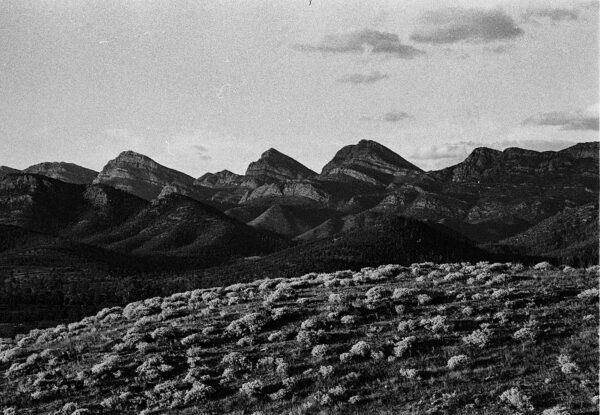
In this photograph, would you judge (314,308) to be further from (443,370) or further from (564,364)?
(564,364)

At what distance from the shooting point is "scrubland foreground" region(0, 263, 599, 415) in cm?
2047

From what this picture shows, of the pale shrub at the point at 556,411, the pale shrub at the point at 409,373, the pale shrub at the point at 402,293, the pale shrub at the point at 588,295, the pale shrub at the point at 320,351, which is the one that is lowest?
the pale shrub at the point at 556,411

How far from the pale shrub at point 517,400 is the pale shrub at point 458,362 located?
288 cm

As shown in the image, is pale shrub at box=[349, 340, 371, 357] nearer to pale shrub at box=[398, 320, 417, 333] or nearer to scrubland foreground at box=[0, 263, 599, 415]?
scrubland foreground at box=[0, 263, 599, 415]

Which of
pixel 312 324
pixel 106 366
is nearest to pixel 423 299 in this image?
pixel 312 324

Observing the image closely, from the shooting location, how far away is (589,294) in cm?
2834

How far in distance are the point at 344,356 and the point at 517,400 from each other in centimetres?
710

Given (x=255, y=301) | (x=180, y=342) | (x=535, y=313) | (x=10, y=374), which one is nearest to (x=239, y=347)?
(x=180, y=342)

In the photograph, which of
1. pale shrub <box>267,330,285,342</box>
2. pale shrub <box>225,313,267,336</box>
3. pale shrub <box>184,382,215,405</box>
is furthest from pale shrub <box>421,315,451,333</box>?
pale shrub <box>184,382,215,405</box>

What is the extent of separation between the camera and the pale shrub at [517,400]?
18328 millimetres

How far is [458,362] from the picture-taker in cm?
2212

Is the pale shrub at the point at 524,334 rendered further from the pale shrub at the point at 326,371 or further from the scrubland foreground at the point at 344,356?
the pale shrub at the point at 326,371

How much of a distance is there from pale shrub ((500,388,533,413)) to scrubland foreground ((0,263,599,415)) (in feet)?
0.13

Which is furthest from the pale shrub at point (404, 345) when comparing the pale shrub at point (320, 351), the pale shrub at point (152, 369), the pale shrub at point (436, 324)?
the pale shrub at point (152, 369)
